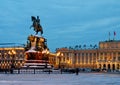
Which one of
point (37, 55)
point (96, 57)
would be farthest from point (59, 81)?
point (96, 57)

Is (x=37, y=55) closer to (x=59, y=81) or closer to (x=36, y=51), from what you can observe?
(x=36, y=51)

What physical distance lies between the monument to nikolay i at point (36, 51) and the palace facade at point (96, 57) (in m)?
91.5

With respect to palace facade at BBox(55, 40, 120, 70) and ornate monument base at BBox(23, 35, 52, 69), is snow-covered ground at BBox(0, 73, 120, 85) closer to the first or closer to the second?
ornate monument base at BBox(23, 35, 52, 69)

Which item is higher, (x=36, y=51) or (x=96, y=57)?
(x=96, y=57)

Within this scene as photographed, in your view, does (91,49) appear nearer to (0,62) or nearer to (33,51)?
(0,62)

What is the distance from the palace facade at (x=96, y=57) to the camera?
173 meters

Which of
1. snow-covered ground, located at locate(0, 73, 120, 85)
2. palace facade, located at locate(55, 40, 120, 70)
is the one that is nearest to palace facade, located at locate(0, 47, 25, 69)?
palace facade, located at locate(55, 40, 120, 70)

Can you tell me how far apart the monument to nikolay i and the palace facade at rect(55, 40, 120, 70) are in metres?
91.5

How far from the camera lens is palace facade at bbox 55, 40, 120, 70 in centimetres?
17304

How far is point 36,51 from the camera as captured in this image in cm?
7538

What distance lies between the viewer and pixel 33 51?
246ft

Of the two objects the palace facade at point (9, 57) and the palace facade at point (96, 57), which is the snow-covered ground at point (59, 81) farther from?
the palace facade at point (96, 57)

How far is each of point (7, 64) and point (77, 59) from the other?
4446 centimetres

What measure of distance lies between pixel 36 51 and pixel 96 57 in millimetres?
107650
